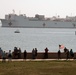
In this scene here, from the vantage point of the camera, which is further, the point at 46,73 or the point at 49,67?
the point at 49,67

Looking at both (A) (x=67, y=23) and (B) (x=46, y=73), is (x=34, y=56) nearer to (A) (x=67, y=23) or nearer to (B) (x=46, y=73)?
(B) (x=46, y=73)

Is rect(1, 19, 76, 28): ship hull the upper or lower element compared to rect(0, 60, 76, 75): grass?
upper

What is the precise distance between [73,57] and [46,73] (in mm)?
→ 8725

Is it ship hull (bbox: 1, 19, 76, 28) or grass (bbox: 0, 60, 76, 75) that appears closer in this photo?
grass (bbox: 0, 60, 76, 75)

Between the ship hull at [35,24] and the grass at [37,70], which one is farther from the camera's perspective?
→ the ship hull at [35,24]

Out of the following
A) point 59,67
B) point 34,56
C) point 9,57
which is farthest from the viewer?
point 34,56

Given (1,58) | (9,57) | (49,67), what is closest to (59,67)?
(49,67)

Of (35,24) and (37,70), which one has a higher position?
(35,24)

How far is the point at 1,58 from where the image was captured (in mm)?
23312

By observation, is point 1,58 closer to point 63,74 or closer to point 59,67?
point 59,67

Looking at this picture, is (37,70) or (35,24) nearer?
(37,70)

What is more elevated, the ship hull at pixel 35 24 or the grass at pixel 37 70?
the ship hull at pixel 35 24

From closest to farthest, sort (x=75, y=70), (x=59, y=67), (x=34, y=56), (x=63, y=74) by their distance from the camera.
Result: (x=63, y=74)
(x=75, y=70)
(x=59, y=67)
(x=34, y=56)

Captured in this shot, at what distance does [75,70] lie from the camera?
17.3m
